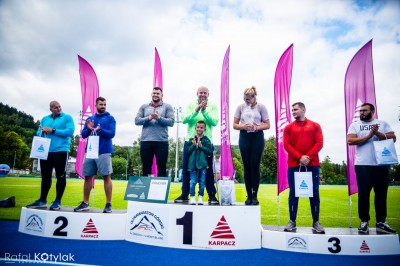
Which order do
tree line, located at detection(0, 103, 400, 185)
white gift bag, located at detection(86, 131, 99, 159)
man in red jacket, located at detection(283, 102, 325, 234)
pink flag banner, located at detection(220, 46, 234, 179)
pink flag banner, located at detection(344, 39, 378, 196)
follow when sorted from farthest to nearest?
1. tree line, located at detection(0, 103, 400, 185)
2. pink flag banner, located at detection(220, 46, 234, 179)
3. pink flag banner, located at detection(344, 39, 378, 196)
4. white gift bag, located at detection(86, 131, 99, 159)
5. man in red jacket, located at detection(283, 102, 325, 234)

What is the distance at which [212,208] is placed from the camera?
3617 mm

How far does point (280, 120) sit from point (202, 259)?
3.01 metres

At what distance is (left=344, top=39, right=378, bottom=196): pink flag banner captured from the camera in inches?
182

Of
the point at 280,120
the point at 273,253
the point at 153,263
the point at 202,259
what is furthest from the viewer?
the point at 280,120

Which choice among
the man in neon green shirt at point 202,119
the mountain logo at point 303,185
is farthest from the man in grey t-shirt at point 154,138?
the mountain logo at point 303,185

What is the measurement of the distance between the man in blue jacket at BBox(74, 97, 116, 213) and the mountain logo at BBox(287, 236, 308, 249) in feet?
9.91

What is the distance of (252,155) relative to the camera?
152 inches

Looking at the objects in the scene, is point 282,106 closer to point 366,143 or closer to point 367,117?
point 367,117

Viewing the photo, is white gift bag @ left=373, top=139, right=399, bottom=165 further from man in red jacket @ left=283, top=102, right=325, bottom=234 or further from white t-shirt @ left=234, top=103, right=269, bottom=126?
white t-shirt @ left=234, top=103, right=269, bottom=126

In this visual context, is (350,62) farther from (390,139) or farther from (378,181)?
(378,181)

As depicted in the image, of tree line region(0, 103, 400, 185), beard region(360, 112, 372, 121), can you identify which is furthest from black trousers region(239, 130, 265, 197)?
tree line region(0, 103, 400, 185)

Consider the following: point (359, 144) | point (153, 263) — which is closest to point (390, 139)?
point (359, 144)

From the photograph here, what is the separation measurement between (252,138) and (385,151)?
193 centimetres

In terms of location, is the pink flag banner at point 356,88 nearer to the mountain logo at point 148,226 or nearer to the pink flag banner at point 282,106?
the pink flag banner at point 282,106
